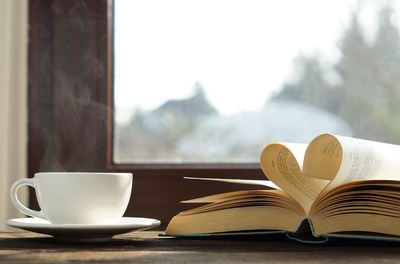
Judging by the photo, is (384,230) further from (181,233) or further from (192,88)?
(192,88)

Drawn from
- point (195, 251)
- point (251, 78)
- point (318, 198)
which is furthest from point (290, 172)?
point (251, 78)

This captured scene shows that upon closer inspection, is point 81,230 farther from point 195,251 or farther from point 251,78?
point 251,78

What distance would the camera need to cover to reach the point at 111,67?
1413 millimetres

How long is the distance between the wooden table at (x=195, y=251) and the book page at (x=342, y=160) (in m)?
0.08

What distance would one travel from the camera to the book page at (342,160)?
2.58 feet

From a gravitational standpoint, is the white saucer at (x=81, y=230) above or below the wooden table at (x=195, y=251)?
above

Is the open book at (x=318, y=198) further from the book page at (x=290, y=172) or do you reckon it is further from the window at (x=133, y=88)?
the window at (x=133, y=88)

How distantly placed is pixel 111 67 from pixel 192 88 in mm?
168

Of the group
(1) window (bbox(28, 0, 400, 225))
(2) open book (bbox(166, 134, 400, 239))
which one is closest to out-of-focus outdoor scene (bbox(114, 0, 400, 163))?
(1) window (bbox(28, 0, 400, 225))

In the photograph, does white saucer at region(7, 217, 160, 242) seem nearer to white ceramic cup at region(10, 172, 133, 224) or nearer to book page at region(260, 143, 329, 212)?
white ceramic cup at region(10, 172, 133, 224)

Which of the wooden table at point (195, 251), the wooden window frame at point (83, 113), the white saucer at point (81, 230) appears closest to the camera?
the wooden table at point (195, 251)

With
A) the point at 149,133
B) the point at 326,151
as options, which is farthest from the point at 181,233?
the point at 149,133

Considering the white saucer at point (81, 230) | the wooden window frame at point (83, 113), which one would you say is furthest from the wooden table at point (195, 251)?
the wooden window frame at point (83, 113)

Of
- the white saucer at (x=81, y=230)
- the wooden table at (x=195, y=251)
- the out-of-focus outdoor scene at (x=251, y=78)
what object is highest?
the out-of-focus outdoor scene at (x=251, y=78)
